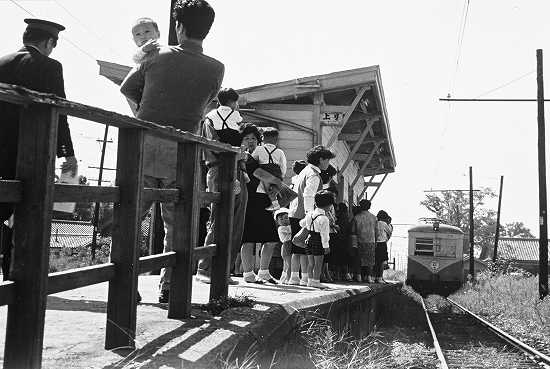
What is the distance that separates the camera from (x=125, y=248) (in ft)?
10.9

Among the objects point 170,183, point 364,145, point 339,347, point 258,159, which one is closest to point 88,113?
point 170,183

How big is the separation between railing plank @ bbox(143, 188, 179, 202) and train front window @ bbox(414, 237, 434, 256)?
69.4 feet

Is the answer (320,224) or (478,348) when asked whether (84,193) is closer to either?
(320,224)

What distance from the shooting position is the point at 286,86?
13.0m

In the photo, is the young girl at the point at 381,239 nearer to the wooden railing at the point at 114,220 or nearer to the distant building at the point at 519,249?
the wooden railing at the point at 114,220

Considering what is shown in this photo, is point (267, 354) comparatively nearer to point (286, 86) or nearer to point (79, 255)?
point (286, 86)

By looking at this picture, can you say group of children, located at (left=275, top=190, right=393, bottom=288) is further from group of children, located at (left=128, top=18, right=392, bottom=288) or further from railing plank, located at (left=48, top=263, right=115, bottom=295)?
railing plank, located at (left=48, top=263, right=115, bottom=295)

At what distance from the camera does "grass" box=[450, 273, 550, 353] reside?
1312 centimetres

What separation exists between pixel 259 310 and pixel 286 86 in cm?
862

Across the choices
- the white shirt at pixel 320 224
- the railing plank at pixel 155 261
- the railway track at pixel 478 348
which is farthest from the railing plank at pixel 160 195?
the railway track at pixel 478 348

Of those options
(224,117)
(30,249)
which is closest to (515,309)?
(224,117)

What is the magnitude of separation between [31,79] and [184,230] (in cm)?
118

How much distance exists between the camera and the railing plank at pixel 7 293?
2.44 m

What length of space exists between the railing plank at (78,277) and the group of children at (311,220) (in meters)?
1.89
